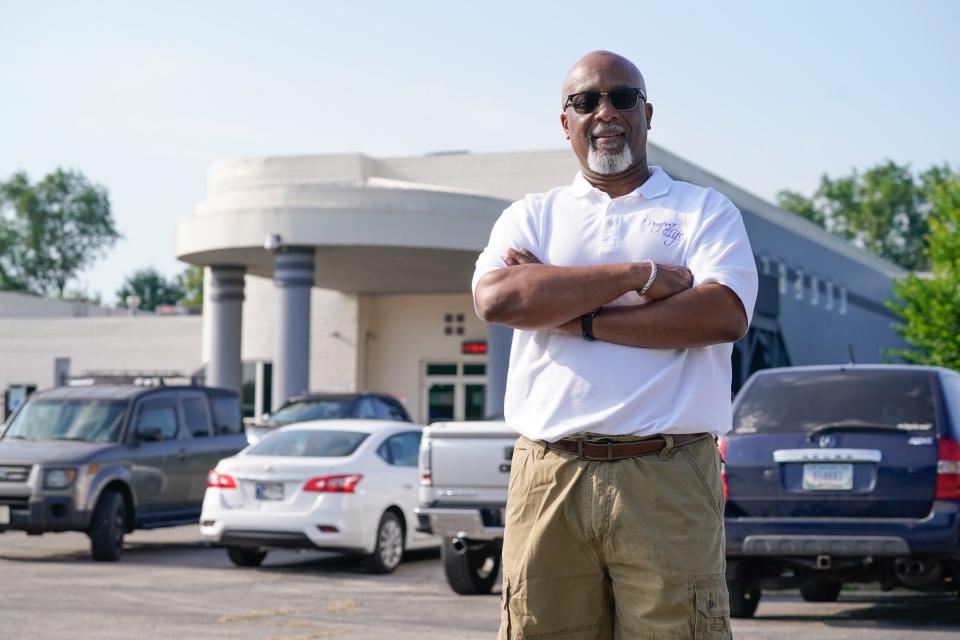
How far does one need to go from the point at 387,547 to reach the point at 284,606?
11.6 ft

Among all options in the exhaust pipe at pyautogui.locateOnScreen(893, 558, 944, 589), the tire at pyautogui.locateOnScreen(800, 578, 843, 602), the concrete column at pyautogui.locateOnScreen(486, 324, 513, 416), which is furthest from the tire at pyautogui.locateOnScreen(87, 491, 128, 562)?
the concrete column at pyautogui.locateOnScreen(486, 324, 513, 416)

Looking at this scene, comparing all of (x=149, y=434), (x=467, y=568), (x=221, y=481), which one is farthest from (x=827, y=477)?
(x=149, y=434)

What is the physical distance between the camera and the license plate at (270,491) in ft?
46.2

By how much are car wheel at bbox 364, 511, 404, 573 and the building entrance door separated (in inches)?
1087

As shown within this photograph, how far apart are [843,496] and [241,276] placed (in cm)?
2994

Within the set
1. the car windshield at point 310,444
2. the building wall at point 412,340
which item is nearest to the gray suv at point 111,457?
the car windshield at point 310,444

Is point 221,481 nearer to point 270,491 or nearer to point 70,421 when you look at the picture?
point 270,491

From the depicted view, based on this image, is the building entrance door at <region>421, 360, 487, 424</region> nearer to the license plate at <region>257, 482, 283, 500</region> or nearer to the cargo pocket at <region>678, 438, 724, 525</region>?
the license plate at <region>257, 482, 283, 500</region>

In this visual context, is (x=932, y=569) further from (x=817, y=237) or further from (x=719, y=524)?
(x=817, y=237)

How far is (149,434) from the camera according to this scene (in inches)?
623

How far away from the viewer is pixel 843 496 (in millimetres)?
9328

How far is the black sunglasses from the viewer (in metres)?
4.15

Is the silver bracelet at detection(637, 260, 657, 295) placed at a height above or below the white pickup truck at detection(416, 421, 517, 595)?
above

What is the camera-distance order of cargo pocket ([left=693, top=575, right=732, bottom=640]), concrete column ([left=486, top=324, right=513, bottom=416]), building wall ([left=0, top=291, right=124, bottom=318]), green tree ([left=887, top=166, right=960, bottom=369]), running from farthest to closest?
1. building wall ([left=0, top=291, right=124, bottom=318])
2. concrete column ([left=486, top=324, right=513, bottom=416])
3. green tree ([left=887, top=166, right=960, bottom=369])
4. cargo pocket ([left=693, top=575, right=732, bottom=640])
